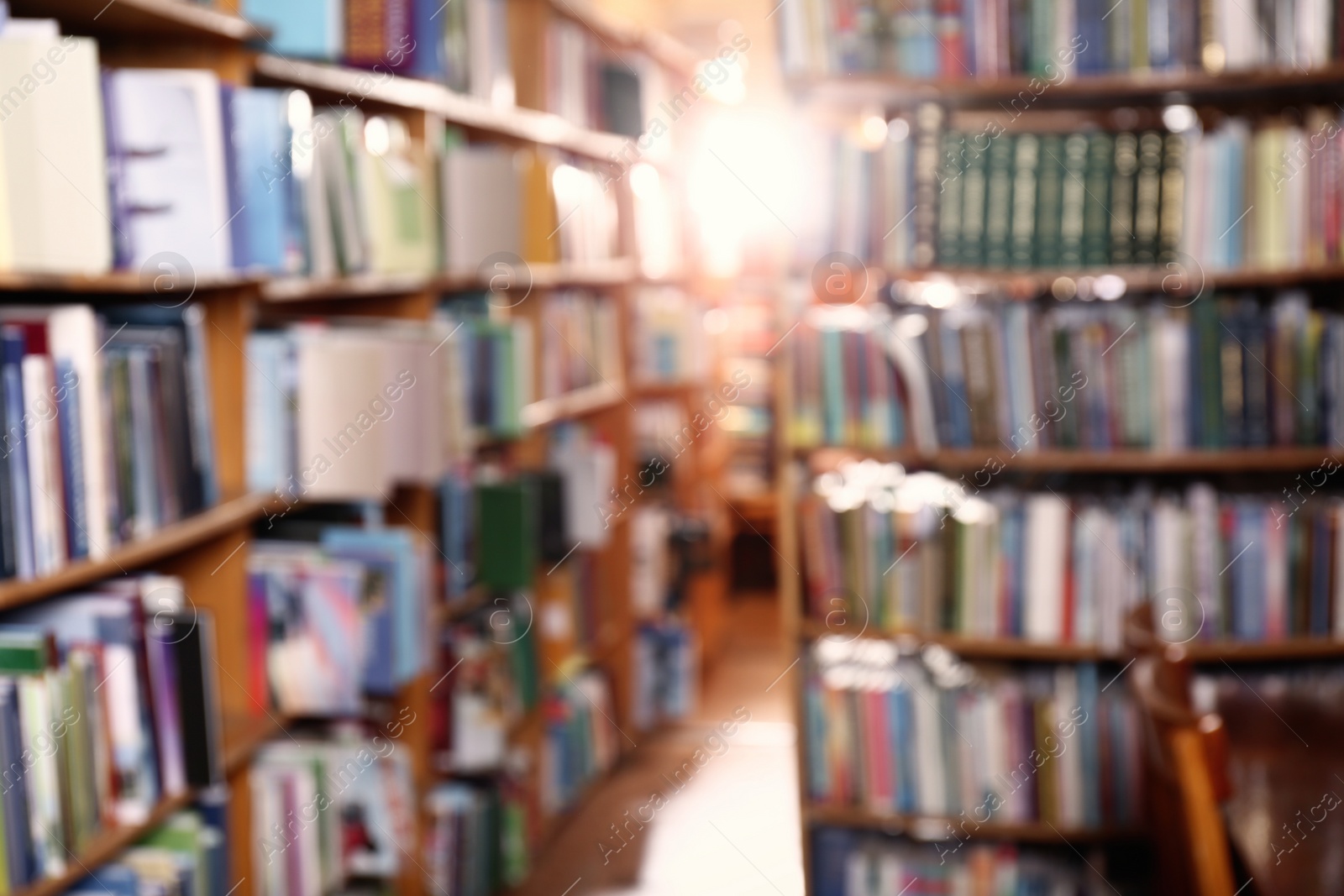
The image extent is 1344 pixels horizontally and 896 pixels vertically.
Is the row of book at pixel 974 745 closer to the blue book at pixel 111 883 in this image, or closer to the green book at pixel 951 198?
the green book at pixel 951 198

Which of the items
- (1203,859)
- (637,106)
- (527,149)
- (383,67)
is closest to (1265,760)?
(1203,859)

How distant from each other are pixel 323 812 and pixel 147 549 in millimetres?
706

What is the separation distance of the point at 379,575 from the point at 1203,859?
1.52m

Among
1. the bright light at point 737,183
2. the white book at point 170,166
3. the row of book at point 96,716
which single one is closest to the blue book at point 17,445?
the row of book at point 96,716

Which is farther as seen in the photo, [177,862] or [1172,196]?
[1172,196]

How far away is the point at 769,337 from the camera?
6.83 metres

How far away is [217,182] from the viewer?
2.07 m

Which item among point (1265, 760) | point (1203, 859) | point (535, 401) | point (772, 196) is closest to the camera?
point (1203, 859)

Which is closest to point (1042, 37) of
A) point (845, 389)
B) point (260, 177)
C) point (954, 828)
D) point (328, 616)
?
point (845, 389)

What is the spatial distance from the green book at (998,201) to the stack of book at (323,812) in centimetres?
153

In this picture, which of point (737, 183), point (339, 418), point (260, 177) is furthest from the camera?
point (737, 183)

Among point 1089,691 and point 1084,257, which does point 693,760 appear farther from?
point 1084,257

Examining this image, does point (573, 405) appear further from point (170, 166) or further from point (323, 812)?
point (170, 166)

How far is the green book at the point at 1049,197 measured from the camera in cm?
268
